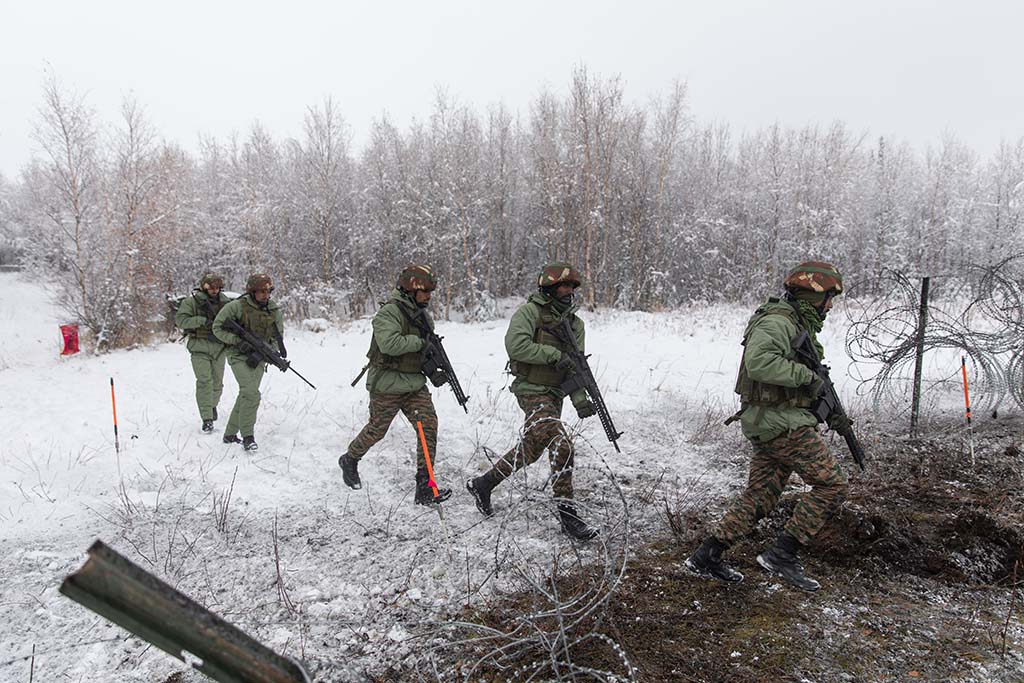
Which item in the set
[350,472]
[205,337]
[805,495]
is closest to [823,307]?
[805,495]

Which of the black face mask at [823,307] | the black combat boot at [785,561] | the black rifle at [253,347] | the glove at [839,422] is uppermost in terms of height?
the black face mask at [823,307]

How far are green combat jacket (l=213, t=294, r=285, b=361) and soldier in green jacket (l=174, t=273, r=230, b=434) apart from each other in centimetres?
52

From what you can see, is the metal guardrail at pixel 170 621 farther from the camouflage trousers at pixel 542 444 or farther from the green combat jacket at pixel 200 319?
the green combat jacket at pixel 200 319

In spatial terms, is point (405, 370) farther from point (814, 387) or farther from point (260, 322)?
point (814, 387)

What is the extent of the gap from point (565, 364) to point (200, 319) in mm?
4521

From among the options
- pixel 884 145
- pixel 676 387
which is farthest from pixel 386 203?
pixel 884 145

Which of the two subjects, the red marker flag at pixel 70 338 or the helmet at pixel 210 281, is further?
the red marker flag at pixel 70 338

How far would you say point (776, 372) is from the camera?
3154 millimetres

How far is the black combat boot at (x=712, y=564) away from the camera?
3.30 metres

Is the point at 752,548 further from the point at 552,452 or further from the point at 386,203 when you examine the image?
the point at 386,203

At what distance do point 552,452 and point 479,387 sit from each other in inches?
188

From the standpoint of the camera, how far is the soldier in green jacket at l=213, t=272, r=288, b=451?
19.0 feet

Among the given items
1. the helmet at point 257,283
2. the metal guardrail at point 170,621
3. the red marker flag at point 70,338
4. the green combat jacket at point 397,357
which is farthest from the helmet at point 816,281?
the red marker flag at point 70,338

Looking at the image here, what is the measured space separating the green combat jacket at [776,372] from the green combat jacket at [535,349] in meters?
1.26
